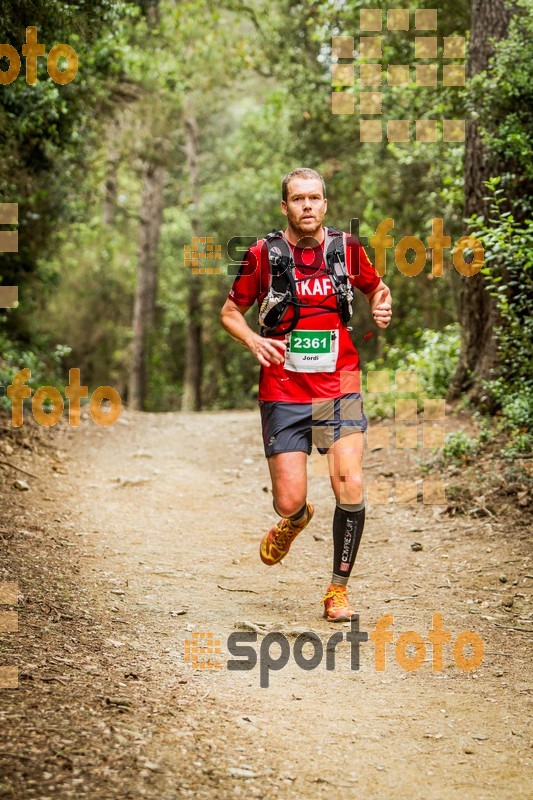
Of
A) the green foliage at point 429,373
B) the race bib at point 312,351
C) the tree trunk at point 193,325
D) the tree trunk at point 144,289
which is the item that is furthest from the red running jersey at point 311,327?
the tree trunk at point 193,325

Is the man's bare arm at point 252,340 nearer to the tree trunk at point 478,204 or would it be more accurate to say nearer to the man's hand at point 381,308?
the man's hand at point 381,308

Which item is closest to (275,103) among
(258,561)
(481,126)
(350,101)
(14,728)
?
(350,101)

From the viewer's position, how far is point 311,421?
4.99 metres

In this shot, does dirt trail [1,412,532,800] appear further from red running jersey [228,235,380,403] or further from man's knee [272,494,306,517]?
red running jersey [228,235,380,403]

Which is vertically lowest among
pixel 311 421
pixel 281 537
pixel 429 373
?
pixel 281 537

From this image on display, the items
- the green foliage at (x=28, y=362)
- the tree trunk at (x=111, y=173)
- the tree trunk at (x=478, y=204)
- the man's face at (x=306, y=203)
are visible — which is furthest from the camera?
the tree trunk at (x=111, y=173)

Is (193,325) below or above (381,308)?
above

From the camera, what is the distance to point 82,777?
2.90 meters

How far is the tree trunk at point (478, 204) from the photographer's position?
856 centimetres

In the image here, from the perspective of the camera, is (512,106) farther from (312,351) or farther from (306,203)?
(312,351)

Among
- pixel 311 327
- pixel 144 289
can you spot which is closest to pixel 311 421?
pixel 311 327

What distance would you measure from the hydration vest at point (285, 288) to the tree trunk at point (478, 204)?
412cm

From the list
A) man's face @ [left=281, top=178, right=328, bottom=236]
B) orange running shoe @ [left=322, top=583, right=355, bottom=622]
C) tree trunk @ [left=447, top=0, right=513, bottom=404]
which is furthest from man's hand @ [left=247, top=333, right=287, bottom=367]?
tree trunk @ [left=447, top=0, right=513, bottom=404]

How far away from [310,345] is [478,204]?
182 inches
